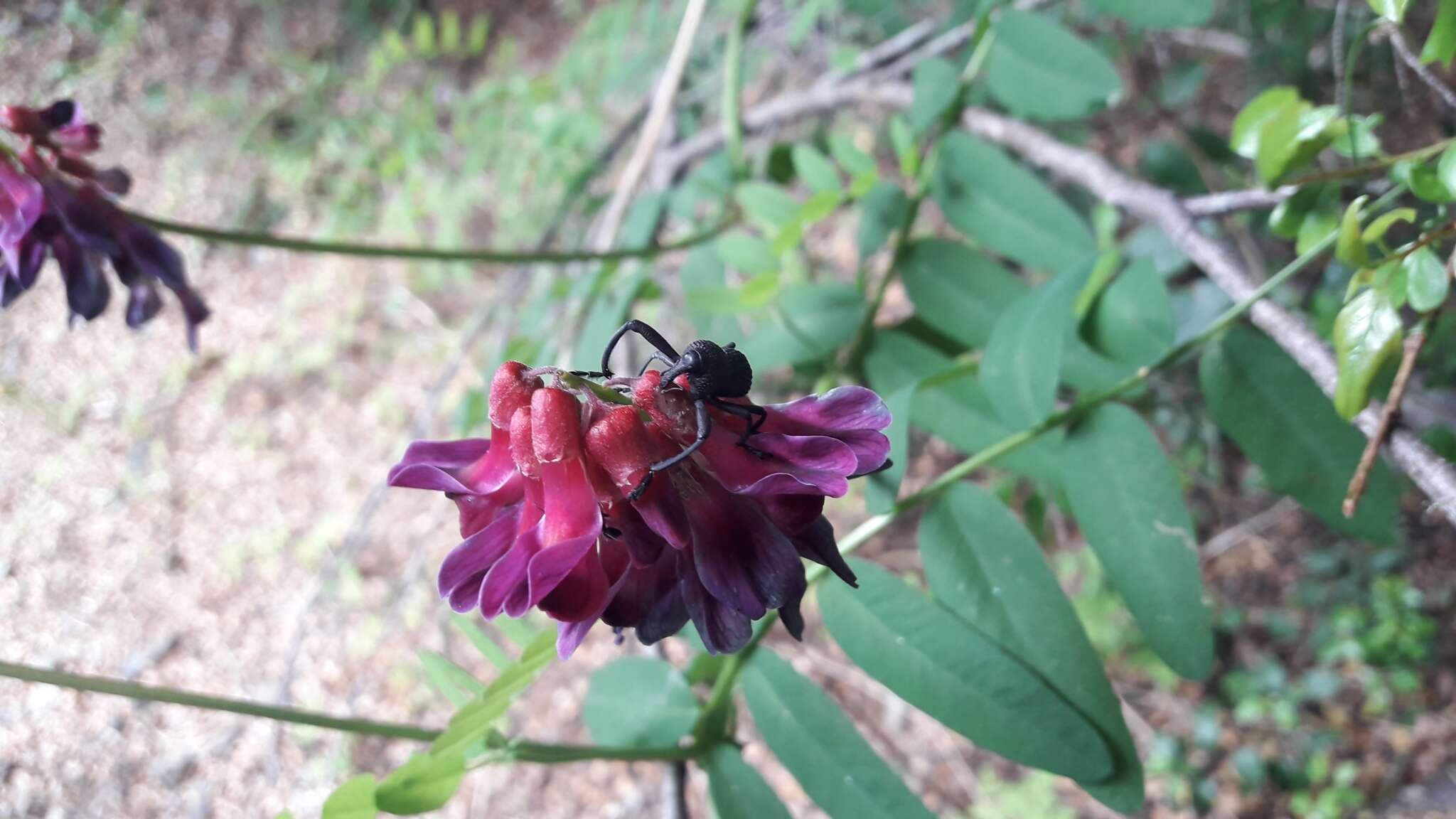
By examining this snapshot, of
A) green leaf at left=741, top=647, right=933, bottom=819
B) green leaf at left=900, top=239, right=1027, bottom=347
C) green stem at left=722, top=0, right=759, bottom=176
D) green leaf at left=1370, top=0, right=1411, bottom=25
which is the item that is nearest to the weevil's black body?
green leaf at left=741, top=647, right=933, bottom=819

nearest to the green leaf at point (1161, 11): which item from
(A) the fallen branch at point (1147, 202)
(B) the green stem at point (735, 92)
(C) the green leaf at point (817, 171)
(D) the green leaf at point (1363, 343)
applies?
(A) the fallen branch at point (1147, 202)

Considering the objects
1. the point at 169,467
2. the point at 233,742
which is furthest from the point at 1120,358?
the point at 169,467

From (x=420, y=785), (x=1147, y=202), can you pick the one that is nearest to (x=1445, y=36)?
(x=1147, y=202)

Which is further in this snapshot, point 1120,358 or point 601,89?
point 601,89

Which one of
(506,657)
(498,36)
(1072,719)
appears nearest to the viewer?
(1072,719)

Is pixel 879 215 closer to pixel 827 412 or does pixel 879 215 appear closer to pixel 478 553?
pixel 827 412

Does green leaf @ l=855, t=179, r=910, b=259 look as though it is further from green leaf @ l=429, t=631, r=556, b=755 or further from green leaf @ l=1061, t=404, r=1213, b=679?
green leaf @ l=429, t=631, r=556, b=755

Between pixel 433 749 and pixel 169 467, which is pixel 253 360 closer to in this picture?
pixel 169 467
